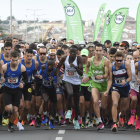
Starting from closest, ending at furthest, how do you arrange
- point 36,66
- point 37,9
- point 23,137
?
point 23,137
point 36,66
point 37,9

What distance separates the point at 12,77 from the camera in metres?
9.34

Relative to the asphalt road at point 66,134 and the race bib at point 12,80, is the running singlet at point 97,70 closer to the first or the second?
the asphalt road at point 66,134

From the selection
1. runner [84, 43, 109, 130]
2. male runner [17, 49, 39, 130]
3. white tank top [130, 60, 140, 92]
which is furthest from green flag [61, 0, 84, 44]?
runner [84, 43, 109, 130]

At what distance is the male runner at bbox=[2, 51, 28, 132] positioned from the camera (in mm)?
9312

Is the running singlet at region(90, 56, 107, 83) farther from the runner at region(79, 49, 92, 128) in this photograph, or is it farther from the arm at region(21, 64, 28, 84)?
the arm at region(21, 64, 28, 84)

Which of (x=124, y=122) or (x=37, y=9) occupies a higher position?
(x=37, y=9)

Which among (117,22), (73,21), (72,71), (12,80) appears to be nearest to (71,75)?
(72,71)

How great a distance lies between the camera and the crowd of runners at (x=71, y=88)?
952 cm

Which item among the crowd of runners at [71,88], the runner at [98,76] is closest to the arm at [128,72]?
the crowd of runners at [71,88]

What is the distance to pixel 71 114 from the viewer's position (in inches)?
436

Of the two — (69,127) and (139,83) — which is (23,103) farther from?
(139,83)

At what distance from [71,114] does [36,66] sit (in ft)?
5.84

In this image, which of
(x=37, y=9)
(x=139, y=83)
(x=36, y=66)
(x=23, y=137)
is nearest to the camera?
(x=23, y=137)

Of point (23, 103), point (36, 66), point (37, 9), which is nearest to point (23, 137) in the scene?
point (23, 103)
